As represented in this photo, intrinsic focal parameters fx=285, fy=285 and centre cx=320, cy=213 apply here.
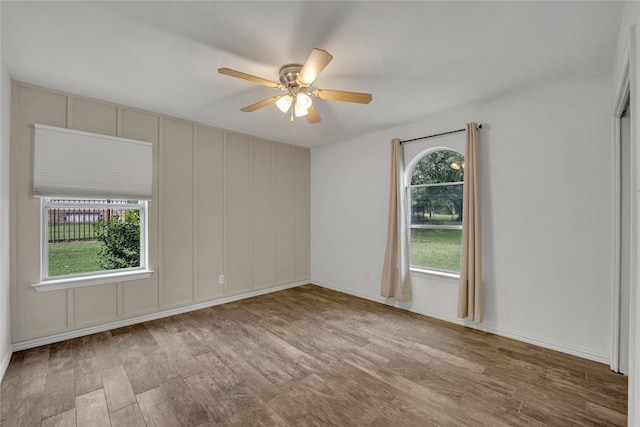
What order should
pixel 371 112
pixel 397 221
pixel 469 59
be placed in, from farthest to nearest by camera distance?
pixel 397 221, pixel 371 112, pixel 469 59

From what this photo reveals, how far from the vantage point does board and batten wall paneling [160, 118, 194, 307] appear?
3658 millimetres

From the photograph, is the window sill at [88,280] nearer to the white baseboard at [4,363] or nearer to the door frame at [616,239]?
the white baseboard at [4,363]

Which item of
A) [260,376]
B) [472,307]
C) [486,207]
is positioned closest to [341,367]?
[260,376]

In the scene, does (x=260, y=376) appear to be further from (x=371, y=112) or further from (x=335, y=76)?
(x=371, y=112)

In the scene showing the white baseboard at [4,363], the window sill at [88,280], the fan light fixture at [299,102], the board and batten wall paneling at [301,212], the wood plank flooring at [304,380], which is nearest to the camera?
the wood plank flooring at [304,380]

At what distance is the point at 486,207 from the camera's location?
322 centimetres

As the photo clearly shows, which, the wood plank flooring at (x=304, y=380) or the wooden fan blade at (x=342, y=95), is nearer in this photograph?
the wood plank flooring at (x=304, y=380)

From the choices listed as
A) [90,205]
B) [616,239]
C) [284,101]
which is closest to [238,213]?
[90,205]

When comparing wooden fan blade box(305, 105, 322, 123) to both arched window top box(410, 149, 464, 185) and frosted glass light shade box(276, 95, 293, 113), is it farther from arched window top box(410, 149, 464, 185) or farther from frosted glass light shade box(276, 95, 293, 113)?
arched window top box(410, 149, 464, 185)

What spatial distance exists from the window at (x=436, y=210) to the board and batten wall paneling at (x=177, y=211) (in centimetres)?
305

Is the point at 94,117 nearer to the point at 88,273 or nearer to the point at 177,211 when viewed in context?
the point at 177,211

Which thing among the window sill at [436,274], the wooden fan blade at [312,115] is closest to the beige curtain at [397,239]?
the window sill at [436,274]

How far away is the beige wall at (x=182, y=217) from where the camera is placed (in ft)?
9.11

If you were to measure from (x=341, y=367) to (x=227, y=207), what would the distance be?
2767 mm
